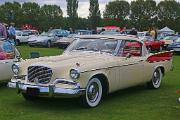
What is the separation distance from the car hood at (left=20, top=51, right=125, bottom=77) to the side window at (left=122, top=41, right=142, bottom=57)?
406mm

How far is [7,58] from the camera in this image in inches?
415

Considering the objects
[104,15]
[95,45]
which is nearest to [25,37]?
[95,45]

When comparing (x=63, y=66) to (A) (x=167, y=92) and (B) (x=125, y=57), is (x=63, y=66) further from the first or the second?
(A) (x=167, y=92)

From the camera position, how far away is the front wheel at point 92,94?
27.3 ft

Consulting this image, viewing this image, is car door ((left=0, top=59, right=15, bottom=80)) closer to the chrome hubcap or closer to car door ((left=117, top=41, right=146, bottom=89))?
the chrome hubcap

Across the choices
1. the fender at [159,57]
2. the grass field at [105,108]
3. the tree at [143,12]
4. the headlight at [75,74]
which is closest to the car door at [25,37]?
the fender at [159,57]

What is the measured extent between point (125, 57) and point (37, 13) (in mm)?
79933

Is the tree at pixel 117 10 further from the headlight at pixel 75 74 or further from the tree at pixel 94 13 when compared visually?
the headlight at pixel 75 74

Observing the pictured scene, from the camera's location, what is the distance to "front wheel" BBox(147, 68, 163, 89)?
35.7ft

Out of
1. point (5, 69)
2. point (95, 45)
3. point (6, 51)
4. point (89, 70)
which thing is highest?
point (95, 45)

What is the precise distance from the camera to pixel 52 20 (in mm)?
86438

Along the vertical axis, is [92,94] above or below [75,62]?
below

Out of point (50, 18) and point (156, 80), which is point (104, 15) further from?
point (156, 80)

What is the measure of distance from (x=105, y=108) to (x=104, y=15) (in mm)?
90034
